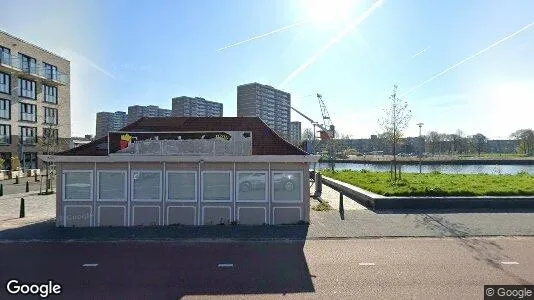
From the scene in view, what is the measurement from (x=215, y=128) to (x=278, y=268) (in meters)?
8.82

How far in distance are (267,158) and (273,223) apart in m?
2.45

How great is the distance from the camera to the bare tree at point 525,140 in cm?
9056

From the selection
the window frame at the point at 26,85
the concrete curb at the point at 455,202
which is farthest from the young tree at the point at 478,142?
the window frame at the point at 26,85

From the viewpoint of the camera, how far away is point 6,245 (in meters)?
10.8

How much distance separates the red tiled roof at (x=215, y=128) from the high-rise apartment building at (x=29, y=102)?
25.1 m


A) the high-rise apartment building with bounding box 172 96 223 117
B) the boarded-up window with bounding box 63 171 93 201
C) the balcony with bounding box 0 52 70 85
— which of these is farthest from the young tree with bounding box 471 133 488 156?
the boarded-up window with bounding box 63 171 93 201

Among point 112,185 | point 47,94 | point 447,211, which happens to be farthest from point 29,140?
point 447,211

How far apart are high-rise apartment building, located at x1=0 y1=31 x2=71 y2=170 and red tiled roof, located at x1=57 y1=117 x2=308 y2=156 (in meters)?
25.1

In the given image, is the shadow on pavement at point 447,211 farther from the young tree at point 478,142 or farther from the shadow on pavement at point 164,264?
the young tree at point 478,142

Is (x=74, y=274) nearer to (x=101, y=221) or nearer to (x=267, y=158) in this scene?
(x=101, y=221)

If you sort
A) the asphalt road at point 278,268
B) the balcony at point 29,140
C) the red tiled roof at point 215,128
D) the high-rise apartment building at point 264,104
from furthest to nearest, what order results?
the high-rise apartment building at point 264,104
the balcony at point 29,140
the red tiled roof at point 215,128
the asphalt road at point 278,268

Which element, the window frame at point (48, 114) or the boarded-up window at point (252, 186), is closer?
the boarded-up window at point (252, 186)

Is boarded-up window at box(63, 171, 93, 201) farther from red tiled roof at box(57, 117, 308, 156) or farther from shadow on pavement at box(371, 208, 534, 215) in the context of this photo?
shadow on pavement at box(371, 208, 534, 215)

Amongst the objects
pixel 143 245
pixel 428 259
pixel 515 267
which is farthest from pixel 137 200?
pixel 515 267
